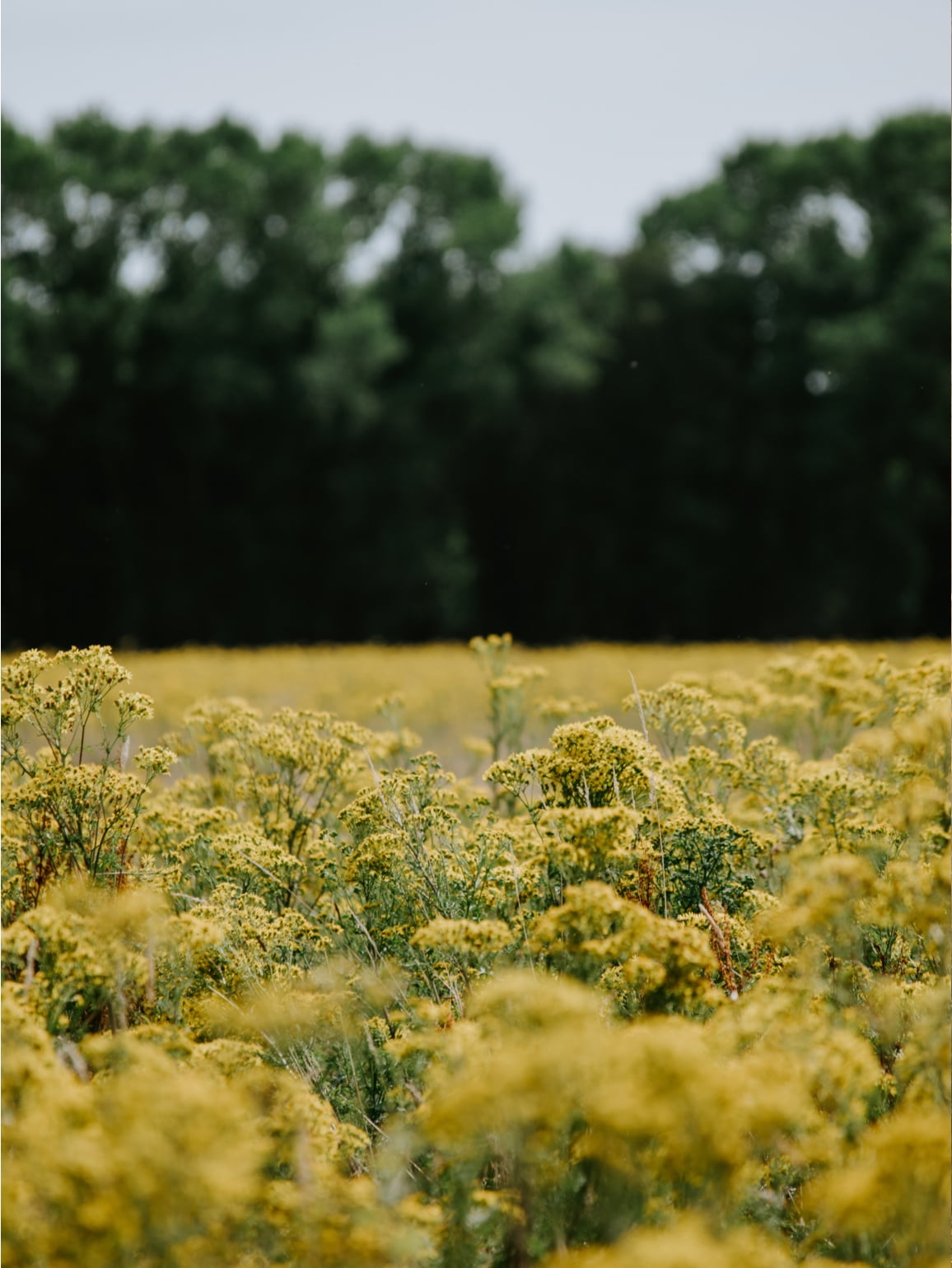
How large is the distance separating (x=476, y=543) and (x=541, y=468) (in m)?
3.44

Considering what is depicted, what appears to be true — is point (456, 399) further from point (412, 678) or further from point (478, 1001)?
point (478, 1001)

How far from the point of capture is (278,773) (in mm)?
3770

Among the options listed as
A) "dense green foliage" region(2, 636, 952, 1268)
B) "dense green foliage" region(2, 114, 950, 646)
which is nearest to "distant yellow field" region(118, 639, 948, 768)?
"dense green foliage" region(2, 636, 952, 1268)

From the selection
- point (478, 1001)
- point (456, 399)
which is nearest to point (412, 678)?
point (478, 1001)

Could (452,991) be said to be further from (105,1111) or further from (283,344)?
(283,344)

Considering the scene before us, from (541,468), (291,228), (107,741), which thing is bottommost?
(107,741)

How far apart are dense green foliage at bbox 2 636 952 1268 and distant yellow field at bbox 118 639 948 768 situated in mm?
1509

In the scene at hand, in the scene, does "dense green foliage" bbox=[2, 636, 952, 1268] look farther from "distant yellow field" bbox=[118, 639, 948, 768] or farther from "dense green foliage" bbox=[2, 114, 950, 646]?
"dense green foliage" bbox=[2, 114, 950, 646]

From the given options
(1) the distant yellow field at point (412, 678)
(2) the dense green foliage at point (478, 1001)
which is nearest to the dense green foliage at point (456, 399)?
(1) the distant yellow field at point (412, 678)

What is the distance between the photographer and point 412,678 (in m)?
12.1

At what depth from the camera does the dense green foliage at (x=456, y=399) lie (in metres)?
25.6

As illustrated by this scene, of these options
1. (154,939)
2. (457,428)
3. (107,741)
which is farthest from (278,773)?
(457,428)

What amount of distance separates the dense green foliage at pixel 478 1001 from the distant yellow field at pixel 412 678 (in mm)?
1509

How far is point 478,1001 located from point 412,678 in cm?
1033
